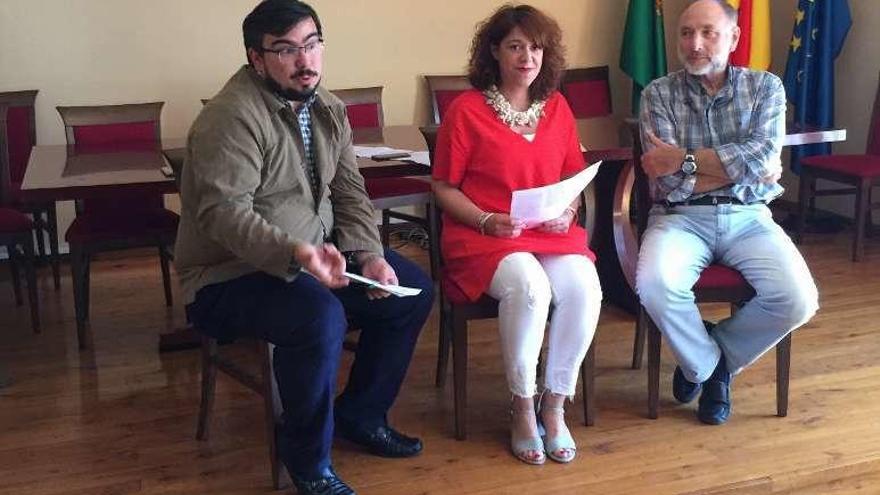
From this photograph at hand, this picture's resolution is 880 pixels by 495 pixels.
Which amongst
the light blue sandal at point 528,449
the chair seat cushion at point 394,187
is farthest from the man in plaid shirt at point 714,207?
the chair seat cushion at point 394,187

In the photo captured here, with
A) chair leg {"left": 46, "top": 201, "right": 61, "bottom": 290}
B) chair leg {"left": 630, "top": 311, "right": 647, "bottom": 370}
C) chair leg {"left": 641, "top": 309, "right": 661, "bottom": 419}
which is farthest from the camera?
chair leg {"left": 46, "top": 201, "right": 61, "bottom": 290}

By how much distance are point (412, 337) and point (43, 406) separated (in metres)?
1.20

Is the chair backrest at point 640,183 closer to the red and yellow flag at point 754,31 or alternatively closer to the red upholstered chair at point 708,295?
the red upholstered chair at point 708,295

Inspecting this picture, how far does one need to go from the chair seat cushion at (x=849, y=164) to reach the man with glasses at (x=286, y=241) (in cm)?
269

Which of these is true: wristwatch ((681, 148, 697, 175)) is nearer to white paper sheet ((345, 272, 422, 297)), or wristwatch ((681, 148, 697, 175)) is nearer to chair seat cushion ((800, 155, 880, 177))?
white paper sheet ((345, 272, 422, 297))

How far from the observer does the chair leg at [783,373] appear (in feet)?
8.80

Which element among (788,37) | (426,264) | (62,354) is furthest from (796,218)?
(62,354)

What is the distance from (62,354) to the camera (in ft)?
10.9

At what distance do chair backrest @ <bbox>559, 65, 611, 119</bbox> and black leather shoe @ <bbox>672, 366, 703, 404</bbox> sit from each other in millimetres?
2365

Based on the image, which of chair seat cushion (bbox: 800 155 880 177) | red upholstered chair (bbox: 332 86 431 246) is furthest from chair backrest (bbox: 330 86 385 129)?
chair seat cushion (bbox: 800 155 880 177)

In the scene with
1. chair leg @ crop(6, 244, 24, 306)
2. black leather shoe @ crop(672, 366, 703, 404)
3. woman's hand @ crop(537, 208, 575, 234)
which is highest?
woman's hand @ crop(537, 208, 575, 234)

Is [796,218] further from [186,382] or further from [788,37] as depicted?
[186,382]

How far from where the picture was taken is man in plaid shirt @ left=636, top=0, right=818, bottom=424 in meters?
2.58

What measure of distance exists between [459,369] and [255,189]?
0.75 meters
